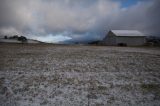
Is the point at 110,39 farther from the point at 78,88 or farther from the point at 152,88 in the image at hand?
the point at 78,88

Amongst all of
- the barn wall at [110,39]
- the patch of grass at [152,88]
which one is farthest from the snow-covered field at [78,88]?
the barn wall at [110,39]

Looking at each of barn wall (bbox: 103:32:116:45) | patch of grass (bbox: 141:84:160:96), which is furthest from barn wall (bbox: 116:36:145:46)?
patch of grass (bbox: 141:84:160:96)

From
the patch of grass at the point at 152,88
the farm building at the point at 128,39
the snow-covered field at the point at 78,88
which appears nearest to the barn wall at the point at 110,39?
the farm building at the point at 128,39

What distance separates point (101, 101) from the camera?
4535mm

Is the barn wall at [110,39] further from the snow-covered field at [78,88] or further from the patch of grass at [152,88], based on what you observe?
the patch of grass at [152,88]

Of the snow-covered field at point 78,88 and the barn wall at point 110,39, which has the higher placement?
the barn wall at point 110,39

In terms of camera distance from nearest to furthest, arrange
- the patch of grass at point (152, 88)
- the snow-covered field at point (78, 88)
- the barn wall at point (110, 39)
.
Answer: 1. the snow-covered field at point (78, 88)
2. the patch of grass at point (152, 88)
3. the barn wall at point (110, 39)

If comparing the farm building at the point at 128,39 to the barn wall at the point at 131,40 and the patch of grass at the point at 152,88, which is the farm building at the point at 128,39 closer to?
the barn wall at the point at 131,40

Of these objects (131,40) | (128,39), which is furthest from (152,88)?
(131,40)

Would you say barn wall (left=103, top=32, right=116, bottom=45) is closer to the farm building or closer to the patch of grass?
the farm building

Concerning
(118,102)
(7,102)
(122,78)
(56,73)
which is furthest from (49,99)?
(122,78)

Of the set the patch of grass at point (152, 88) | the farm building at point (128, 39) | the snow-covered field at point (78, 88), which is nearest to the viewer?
the snow-covered field at point (78, 88)

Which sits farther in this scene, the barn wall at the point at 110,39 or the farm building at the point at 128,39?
the barn wall at the point at 110,39

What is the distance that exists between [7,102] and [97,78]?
3.84 metres
